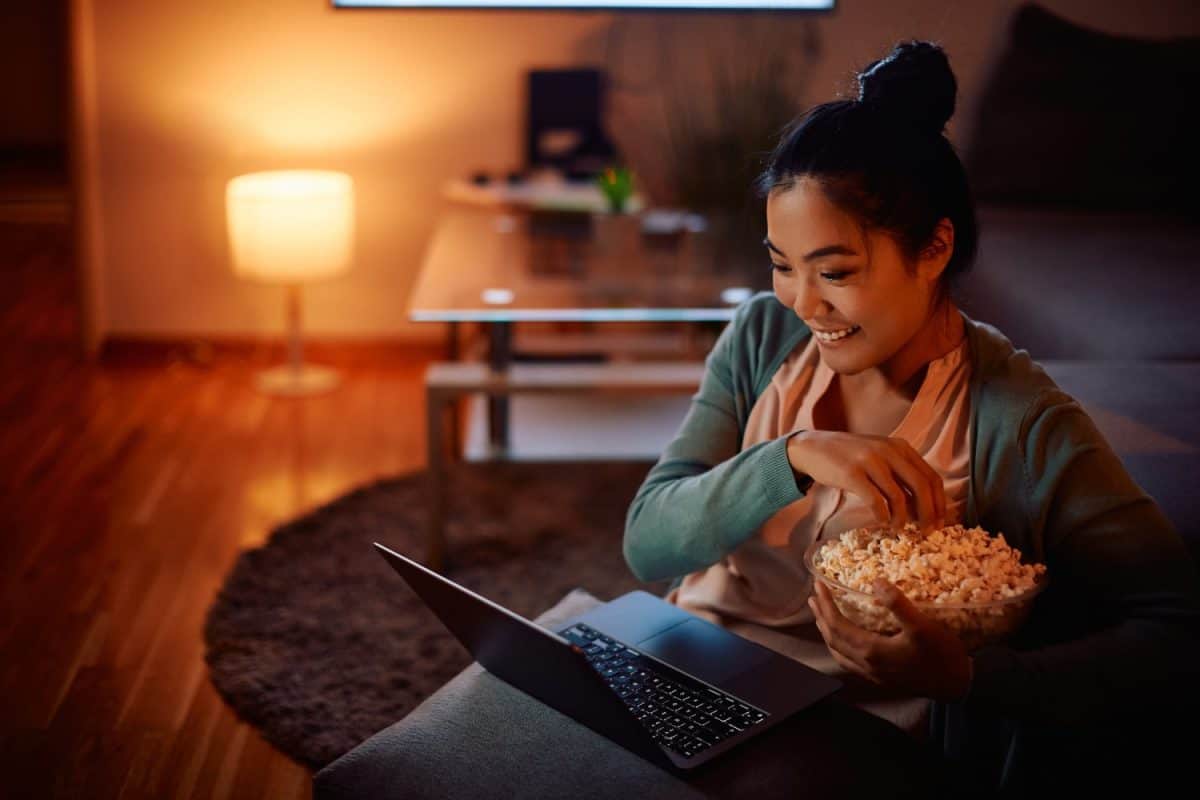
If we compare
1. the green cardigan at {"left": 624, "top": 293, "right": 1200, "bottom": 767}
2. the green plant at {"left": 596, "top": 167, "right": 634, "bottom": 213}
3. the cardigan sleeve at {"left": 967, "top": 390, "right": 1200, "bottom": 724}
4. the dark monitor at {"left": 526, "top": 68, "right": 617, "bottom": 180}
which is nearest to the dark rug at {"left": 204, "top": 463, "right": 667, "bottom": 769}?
the green plant at {"left": 596, "top": 167, "right": 634, "bottom": 213}

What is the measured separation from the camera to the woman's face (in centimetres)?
116

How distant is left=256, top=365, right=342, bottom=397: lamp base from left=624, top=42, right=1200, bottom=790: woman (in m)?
2.22

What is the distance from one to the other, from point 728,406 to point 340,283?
2.50 meters

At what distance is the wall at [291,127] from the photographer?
3248mm

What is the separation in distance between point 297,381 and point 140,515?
84 cm

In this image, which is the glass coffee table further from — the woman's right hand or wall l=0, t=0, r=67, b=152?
wall l=0, t=0, r=67, b=152

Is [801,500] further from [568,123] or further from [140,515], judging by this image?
[568,123]

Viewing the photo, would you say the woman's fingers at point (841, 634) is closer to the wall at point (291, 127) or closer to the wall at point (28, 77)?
the wall at point (291, 127)

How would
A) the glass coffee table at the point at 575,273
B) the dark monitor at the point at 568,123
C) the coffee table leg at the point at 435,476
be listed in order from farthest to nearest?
the dark monitor at the point at 568,123 → the glass coffee table at the point at 575,273 → the coffee table leg at the point at 435,476

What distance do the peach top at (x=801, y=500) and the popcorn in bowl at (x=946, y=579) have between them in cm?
12

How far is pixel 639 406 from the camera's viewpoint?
3.39 metres

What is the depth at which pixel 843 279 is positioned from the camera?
3.83 feet

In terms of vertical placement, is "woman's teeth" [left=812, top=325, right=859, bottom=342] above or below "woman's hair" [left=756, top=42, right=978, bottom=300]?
below

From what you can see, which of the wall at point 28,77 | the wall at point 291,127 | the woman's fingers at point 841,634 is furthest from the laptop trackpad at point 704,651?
the wall at point 28,77
